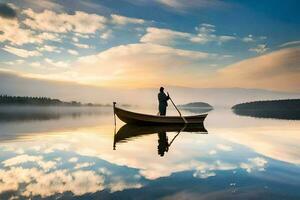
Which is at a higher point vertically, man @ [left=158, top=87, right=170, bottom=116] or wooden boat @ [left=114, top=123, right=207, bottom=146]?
man @ [left=158, top=87, right=170, bottom=116]

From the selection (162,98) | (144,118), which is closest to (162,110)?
(162,98)

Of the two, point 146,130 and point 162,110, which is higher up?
point 162,110

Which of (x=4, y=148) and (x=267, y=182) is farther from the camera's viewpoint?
(x=4, y=148)

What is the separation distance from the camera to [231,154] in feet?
56.8

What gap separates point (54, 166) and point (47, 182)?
2.85 m

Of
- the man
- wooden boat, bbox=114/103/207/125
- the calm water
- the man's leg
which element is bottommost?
the calm water

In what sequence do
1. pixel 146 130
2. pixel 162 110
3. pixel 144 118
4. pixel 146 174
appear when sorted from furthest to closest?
pixel 162 110 → pixel 144 118 → pixel 146 130 → pixel 146 174

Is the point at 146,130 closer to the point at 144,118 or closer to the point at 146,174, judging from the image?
the point at 144,118

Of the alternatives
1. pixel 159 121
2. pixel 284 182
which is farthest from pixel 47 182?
pixel 159 121

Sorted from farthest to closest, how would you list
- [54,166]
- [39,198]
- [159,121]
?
1. [159,121]
2. [54,166]
3. [39,198]

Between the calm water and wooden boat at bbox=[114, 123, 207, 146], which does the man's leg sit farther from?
the calm water

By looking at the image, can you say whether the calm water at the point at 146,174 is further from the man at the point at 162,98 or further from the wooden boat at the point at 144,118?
the wooden boat at the point at 144,118

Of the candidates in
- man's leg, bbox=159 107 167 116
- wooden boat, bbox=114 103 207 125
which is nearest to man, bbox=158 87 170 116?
man's leg, bbox=159 107 167 116

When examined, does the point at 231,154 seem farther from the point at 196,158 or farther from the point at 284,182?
the point at 284,182
